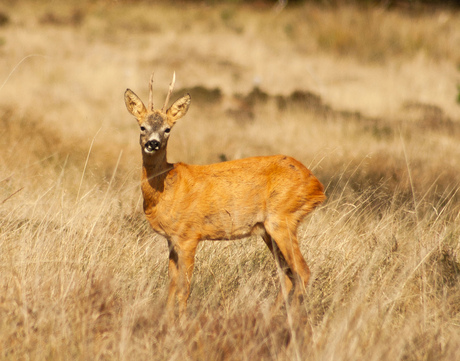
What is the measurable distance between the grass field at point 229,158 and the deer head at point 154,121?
2.44 ft

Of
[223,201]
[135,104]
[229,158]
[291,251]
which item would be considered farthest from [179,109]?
[229,158]

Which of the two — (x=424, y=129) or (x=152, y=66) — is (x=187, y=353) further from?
(x=152, y=66)

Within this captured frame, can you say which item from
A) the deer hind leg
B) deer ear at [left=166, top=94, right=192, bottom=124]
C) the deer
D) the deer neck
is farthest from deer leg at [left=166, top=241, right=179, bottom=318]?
deer ear at [left=166, top=94, right=192, bottom=124]

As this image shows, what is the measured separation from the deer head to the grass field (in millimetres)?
744

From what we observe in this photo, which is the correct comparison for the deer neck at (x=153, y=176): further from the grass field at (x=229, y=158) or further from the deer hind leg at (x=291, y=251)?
the deer hind leg at (x=291, y=251)

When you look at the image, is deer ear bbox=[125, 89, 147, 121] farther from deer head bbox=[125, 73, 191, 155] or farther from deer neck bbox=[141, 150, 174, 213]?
deer neck bbox=[141, 150, 174, 213]

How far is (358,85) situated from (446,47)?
487 centimetres

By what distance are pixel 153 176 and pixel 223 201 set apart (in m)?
0.55

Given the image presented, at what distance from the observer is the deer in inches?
178

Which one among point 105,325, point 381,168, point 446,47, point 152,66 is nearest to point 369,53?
point 446,47

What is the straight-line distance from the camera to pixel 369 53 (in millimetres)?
18141

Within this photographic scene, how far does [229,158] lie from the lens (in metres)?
8.56

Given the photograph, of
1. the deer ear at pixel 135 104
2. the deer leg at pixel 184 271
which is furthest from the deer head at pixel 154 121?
the deer leg at pixel 184 271

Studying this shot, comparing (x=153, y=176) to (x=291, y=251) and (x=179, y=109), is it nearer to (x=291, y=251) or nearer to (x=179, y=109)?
(x=179, y=109)
